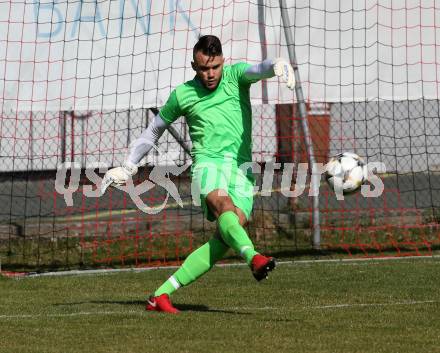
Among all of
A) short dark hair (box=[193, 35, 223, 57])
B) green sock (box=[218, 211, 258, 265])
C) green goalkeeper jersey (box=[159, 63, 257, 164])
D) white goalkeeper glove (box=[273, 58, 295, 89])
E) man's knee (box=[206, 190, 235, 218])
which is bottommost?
green sock (box=[218, 211, 258, 265])

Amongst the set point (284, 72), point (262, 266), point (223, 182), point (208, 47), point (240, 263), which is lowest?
point (240, 263)

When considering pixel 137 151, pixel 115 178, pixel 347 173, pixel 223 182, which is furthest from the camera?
pixel 347 173

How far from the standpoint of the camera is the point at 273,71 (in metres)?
7.92

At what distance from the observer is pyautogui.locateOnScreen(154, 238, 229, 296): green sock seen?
834cm

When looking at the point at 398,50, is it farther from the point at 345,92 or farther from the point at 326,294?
the point at 326,294

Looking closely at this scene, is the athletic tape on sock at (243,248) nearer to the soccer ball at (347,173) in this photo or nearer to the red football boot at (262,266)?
the red football boot at (262,266)

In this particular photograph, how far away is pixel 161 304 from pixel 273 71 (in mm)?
1860

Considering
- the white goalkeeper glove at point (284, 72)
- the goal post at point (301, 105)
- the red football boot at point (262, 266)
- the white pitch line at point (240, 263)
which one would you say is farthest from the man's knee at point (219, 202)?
the goal post at point (301, 105)

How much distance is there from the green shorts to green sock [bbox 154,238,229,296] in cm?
24

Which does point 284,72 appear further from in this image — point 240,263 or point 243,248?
point 240,263

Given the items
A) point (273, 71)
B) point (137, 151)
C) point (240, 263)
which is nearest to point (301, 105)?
point (240, 263)

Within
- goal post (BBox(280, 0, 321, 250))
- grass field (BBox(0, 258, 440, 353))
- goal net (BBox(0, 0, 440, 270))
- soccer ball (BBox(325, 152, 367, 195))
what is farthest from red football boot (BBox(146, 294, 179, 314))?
goal post (BBox(280, 0, 321, 250))

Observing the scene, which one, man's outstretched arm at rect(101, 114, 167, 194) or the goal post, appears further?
the goal post

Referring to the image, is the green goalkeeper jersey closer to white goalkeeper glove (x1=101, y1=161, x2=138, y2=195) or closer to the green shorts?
the green shorts
